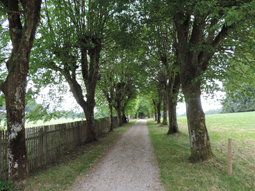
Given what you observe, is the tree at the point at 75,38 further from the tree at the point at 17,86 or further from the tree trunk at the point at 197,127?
the tree trunk at the point at 197,127

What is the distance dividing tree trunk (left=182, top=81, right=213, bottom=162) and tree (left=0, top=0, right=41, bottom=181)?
6.33 metres

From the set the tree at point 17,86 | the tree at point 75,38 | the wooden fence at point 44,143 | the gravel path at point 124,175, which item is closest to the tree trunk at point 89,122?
the tree at point 75,38

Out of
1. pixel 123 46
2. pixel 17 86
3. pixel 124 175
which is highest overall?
pixel 123 46

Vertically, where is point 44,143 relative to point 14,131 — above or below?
below

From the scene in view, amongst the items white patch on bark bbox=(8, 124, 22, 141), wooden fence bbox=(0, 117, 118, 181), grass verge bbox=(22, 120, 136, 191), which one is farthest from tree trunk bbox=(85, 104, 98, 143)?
white patch on bark bbox=(8, 124, 22, 141)

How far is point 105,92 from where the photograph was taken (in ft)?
62.0

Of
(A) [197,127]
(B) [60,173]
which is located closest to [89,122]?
(B) [60,173]

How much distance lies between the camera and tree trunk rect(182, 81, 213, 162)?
249 inches

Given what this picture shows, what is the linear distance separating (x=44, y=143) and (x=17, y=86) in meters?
3.28

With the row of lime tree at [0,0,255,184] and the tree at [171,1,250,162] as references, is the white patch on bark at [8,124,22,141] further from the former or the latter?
the tree at [171,1,250,162]

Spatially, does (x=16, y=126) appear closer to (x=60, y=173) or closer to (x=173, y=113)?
(x=60, y=173)

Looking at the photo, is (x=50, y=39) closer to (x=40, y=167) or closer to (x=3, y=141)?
(x=3, y=141)

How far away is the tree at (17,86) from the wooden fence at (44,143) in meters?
Answer: 0.62

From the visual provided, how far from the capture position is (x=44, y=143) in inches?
270
